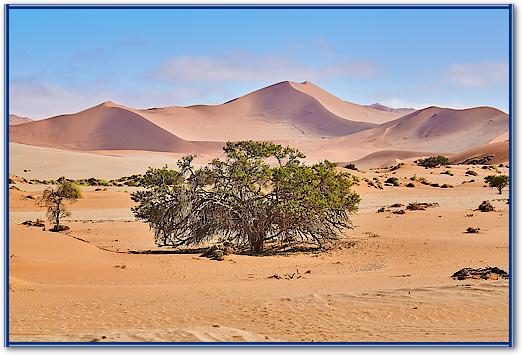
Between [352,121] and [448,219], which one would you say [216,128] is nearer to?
[352,121]

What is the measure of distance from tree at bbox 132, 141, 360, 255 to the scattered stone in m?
5.04

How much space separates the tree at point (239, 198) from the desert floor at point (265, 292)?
898mm

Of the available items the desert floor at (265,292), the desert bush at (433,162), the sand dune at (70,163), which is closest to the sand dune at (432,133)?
the desert bush at (433,162)

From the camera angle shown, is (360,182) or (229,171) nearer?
(229,171)

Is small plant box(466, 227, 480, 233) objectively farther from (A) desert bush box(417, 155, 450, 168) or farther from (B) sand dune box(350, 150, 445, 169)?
(B) sand dune box(350, 150, 445, 169)

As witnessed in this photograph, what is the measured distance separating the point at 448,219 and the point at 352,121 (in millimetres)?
132032

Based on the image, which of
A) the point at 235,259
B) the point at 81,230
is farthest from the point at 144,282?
the point at 81,230

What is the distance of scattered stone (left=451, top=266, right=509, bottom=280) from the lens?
35.7ft

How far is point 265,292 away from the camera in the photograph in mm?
10625

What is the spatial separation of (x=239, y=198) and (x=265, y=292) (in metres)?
5.55

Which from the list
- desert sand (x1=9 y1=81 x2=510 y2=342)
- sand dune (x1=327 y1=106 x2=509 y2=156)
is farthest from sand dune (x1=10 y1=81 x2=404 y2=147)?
desert sand (x1=9 y1=81 x2=510 y2=342)

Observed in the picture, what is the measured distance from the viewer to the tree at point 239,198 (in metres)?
15.7

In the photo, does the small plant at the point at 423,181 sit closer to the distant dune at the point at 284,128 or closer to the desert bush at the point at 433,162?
the distant dune at the point at 284,128

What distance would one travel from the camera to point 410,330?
7660mm
